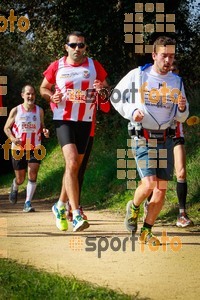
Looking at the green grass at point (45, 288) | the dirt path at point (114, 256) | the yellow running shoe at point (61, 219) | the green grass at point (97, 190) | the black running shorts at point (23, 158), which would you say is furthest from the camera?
the black running shorts at point (23, 158)

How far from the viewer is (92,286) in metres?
5.66

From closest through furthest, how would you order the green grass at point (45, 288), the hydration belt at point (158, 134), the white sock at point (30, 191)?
the green grass at point (45, 288)
the hydration belt at point (158, 134)
the white sock at point (30, 191)

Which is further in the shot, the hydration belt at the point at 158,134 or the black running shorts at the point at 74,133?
the black running shorts at the point at 74,133

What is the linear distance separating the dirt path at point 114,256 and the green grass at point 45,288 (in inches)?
9.1

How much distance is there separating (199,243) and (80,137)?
1.99m

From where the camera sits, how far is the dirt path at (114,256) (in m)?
5.86

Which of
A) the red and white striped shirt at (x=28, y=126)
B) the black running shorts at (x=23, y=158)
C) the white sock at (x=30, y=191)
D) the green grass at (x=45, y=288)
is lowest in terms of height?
the white sock at (x=30, y=191)

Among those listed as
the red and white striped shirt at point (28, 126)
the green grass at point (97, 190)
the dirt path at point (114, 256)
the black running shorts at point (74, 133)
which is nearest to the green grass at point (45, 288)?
the green grass at point (97, 190)

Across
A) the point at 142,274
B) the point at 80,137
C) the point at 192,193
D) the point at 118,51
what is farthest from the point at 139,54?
the point at 142,274

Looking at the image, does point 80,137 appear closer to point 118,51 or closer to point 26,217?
point 26,217

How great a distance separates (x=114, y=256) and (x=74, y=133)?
220 cm

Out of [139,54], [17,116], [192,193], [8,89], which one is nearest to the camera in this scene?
[192,193]

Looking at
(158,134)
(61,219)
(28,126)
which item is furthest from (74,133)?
(28,126)

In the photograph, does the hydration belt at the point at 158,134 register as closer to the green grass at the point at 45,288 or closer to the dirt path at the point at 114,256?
the dirt path at the point at 114,256
